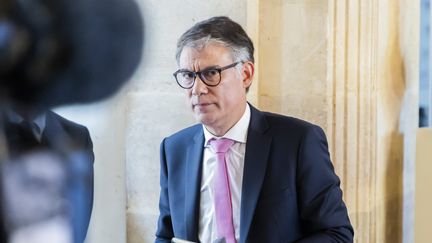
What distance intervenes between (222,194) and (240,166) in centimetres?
9

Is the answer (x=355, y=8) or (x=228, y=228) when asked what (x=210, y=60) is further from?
(x=355, y=8)

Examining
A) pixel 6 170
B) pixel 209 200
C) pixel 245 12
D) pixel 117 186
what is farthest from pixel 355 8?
pixel 6 170

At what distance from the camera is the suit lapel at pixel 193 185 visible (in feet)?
5.65

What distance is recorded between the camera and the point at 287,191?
1635 millimetres

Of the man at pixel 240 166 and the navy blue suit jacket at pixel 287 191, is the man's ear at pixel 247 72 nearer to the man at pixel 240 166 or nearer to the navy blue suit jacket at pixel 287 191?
the man at pixel 240 166

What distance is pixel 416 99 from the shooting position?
2697 millimetres

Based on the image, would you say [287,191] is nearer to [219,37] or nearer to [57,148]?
[219,37]

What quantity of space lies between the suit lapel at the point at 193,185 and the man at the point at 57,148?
11.7 inches

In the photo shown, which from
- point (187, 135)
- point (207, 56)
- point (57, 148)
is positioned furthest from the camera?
point (187, 135)

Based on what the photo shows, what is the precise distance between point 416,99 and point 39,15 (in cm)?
184

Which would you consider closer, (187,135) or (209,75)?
(209,75)

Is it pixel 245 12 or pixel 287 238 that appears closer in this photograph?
pixel 287 238

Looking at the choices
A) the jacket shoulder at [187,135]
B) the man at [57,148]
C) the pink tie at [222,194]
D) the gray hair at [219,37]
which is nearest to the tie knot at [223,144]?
the pink tie at [222,194]

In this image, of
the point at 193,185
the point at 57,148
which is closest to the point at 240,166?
the point at 193,185
